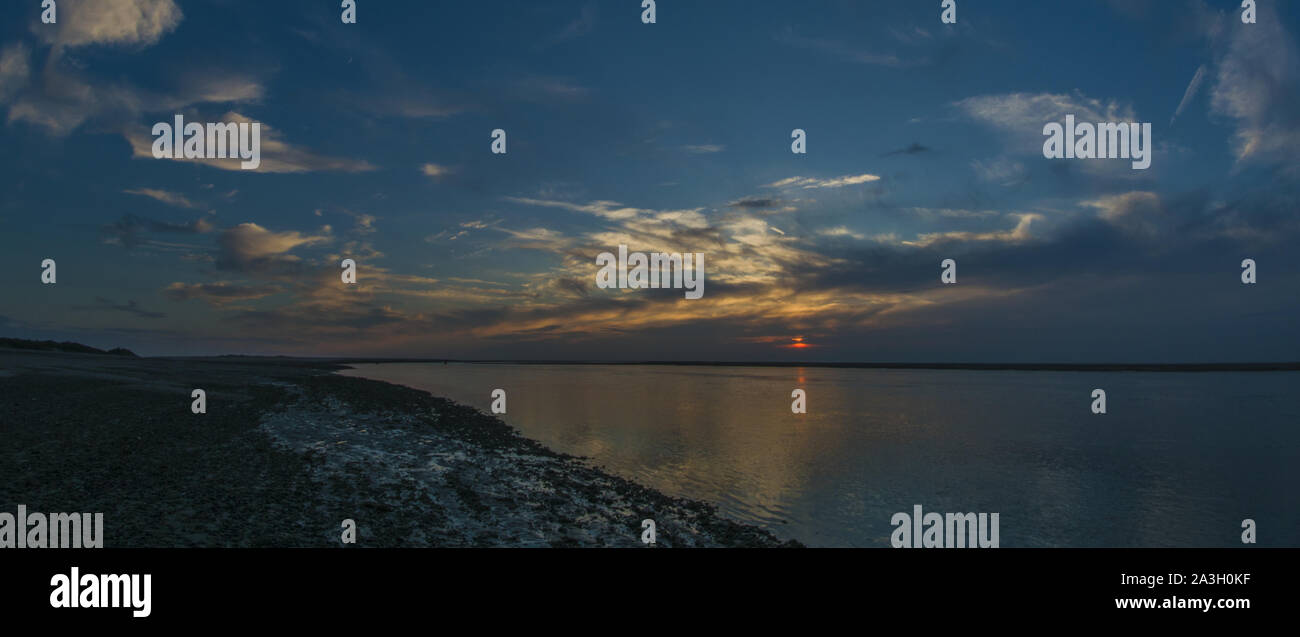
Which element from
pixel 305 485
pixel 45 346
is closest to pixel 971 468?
pixel 305 485

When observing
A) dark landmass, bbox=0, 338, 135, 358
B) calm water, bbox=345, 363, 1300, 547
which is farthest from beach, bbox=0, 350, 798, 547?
dark landmass, bbox=0, 338, 135, 358

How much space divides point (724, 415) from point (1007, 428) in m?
22.7

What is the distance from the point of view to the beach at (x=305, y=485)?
1322cm

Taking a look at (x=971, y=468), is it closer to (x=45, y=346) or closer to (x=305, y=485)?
(x=305, y=485)

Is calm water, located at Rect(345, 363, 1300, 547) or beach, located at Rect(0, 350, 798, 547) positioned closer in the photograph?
beach, located at Rect(0, 350, 798, 547)

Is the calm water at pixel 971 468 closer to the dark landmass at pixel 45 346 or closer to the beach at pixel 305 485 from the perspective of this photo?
the beach at pixel 305 485

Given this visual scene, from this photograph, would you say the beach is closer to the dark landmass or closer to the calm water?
the calm water

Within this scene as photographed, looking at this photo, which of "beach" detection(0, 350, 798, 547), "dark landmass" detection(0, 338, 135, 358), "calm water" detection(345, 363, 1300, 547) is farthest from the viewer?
"dark landmass" detection(0, 338, 135, 358)

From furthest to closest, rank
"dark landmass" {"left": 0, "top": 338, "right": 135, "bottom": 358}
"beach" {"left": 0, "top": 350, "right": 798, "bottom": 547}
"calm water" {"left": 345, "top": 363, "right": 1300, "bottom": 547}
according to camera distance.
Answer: "dark landmass" {"left": 0, "top": 338, "right": 135, "bottom": 358}, "calm water" {"left": 345, "top": 363, "right": 1300, "bottom": 547}, "beach" {"left": 0, "top": 350, "right": 798, "bottom": 547}

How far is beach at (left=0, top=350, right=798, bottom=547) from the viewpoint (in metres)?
13.2

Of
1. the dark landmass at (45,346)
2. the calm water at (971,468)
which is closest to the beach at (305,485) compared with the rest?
the calm water at (971,468)
